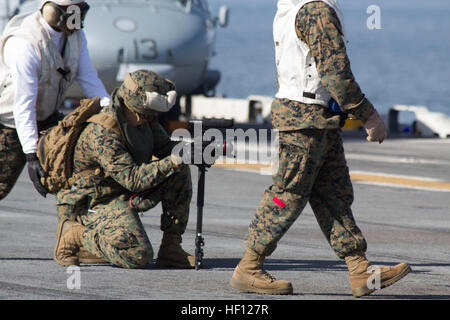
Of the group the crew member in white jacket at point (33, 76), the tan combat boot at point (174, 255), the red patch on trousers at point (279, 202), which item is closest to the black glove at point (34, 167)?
the crew member in white jacket at point (33, 76)

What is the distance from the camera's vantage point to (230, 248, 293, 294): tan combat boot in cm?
648

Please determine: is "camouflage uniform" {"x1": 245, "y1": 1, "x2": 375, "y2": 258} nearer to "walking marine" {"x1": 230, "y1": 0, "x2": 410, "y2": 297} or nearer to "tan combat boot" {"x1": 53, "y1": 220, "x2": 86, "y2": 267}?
"walking marine" {"x1": 230, "y1": 0, "x2": 410, "y2": 297}

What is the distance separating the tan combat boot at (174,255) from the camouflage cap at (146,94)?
92cm

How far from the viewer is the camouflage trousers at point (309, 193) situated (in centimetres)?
628

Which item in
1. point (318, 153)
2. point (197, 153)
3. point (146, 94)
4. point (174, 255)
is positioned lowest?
point (174, 255)

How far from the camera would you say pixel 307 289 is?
6719mm

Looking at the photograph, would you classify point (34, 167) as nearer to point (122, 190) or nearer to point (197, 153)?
point (122, 190)

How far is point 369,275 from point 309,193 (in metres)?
0.60

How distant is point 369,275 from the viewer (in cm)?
634

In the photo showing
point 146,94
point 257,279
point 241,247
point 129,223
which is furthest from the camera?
point 241,247

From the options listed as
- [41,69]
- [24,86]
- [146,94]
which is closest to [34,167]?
[24,86]

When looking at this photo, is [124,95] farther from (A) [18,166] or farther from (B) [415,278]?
(B) [415,278]

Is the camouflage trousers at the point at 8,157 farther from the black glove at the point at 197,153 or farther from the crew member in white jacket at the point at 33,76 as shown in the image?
the black glove at the point at 197,153
